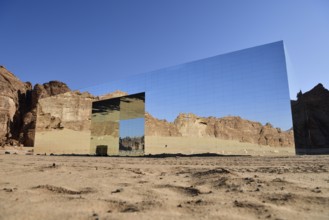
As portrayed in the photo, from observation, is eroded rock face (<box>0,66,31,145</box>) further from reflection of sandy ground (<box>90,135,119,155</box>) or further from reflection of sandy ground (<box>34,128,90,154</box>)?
reflection of sandy ground (<box>90,135,119,155</box>)

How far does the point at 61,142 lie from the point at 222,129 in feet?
49.5

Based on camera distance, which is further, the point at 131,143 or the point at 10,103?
→ the point at 10,103

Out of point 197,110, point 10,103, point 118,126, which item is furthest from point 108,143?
point 10,103

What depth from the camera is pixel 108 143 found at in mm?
18219

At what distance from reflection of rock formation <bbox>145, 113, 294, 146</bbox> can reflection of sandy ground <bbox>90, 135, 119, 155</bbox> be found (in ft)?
9.96

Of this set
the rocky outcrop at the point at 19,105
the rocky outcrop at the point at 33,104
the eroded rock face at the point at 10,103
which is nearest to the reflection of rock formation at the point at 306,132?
the rocky outcrop at the point at 19,105

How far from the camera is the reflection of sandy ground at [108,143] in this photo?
17766 millimetres

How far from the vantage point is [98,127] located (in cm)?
1922

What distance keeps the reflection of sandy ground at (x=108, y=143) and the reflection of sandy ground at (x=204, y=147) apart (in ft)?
9.73

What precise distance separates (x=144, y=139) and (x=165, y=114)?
213 cm

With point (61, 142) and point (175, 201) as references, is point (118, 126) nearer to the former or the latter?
point (61, 142)

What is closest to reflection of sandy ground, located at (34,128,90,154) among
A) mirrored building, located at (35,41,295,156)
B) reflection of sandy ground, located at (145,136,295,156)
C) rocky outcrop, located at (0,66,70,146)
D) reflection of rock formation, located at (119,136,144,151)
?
mirrored building, located at (35,41,295,156)

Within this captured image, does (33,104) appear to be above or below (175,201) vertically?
above

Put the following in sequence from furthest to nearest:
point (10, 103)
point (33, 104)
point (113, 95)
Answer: point (33, 104), point (10, 103), point (113, 95)
